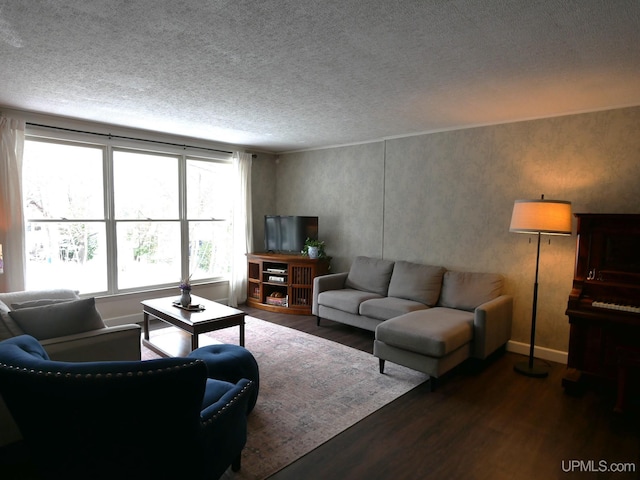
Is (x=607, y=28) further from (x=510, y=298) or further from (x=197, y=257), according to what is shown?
(x=197, y=257)

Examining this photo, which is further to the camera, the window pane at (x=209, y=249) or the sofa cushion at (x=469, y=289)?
the window pane at (x=209, y=249)

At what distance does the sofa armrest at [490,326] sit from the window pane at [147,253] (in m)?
4.01

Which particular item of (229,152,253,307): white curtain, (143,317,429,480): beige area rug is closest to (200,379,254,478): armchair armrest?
(143,317,429,480): beige area rug

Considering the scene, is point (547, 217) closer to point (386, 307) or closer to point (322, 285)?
point (386, 307)

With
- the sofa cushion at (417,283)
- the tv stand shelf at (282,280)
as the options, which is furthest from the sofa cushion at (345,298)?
the tv stand shelf at (282,280)

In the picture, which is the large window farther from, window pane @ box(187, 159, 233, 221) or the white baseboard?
the white baseboard

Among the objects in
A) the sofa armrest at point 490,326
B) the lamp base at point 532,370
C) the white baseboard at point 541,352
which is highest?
the sofa armrest at point 490,326

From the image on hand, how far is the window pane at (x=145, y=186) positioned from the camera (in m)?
4.83

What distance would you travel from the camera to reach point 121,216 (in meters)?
4.86

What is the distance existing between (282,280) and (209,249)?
128cm

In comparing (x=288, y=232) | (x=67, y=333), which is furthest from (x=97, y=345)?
(x=288, y=232)

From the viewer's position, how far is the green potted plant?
5.42 metres

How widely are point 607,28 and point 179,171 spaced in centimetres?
490

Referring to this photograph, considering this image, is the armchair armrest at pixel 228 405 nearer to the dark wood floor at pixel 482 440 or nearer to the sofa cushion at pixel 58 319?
the dark wood floor at pixel 482 440
